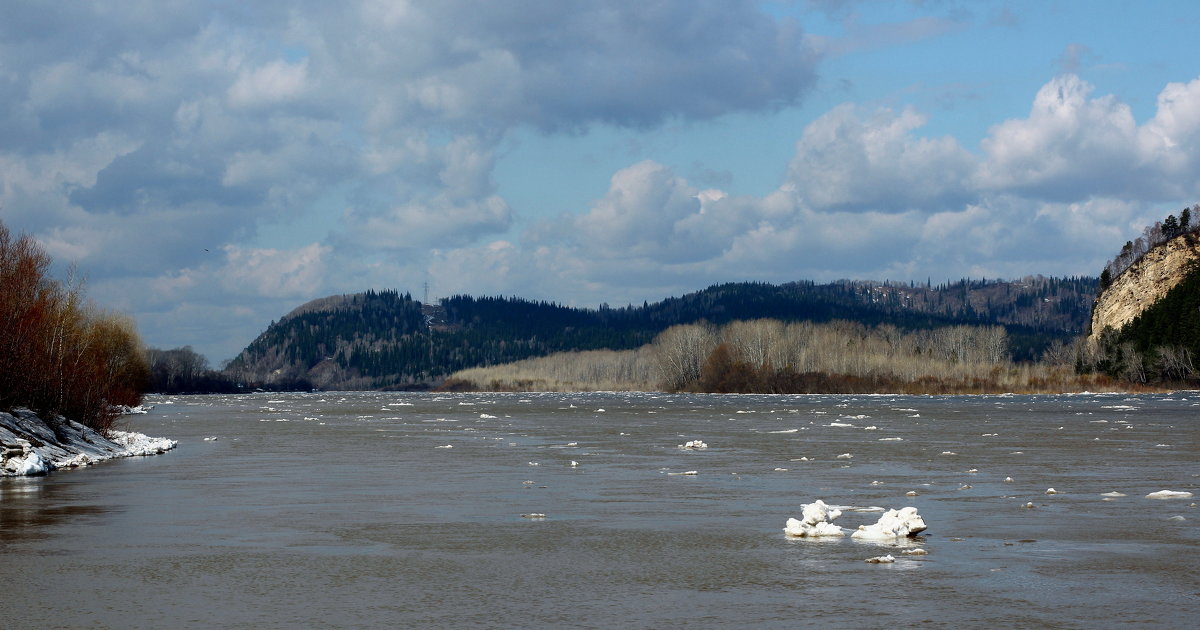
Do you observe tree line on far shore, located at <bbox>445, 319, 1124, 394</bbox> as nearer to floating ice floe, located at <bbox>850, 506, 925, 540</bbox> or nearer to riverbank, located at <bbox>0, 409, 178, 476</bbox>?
riverbank, located at <bbox>0, 409, 178, 476</bbox>

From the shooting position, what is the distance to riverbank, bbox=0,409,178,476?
1083 inches

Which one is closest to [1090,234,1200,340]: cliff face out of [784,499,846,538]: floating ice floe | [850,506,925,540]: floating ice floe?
[784,499,846,538]: floating ice floe

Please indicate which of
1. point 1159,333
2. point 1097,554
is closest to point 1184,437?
point 1097,554

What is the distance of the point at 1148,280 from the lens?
149750 millimetres

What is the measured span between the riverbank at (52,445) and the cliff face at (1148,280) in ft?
448

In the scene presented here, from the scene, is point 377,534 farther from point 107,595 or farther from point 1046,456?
point 1046,456

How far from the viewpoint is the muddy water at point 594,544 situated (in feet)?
36.1

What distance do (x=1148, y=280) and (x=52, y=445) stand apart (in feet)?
491

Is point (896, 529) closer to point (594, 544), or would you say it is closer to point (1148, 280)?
point (594, 544)

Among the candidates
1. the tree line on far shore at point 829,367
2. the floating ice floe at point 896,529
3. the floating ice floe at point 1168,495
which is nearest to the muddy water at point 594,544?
the floating ice floe at point 896,529

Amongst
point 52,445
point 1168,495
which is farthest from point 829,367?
point 1168,495

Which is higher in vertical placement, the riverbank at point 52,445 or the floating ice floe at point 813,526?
the riverbank at point 52,445

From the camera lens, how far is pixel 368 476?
26.8 meters

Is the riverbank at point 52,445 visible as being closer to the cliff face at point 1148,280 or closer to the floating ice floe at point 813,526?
the floating ice floe at point 813,526
